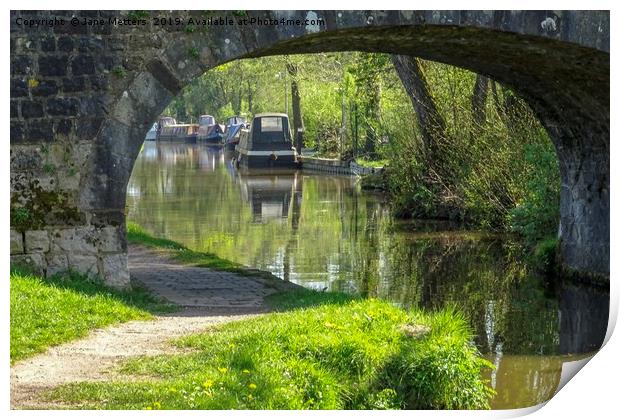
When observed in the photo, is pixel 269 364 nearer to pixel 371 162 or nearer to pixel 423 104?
pixel 423 104

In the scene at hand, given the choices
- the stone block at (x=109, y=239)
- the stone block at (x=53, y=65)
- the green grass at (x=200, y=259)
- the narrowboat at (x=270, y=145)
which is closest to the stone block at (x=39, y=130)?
the stone block at (x=53, y=65)

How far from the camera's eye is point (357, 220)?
967 inches

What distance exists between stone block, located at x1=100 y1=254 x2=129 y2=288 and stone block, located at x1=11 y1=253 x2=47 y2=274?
601 millimetres

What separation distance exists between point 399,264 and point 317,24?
733cm

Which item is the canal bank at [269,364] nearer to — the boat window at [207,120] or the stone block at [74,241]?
the stone block at [74,241]

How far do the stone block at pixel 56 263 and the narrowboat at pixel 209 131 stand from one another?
5509 cm

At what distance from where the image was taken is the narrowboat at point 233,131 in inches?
2242

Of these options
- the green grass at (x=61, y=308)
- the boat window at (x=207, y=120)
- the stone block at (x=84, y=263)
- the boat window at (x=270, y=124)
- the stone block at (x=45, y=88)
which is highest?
the stone block at (x=45, y=88)

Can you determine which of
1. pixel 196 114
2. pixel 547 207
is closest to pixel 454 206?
pixel 547 207

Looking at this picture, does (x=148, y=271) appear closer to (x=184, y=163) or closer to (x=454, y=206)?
(x=454, y=206)

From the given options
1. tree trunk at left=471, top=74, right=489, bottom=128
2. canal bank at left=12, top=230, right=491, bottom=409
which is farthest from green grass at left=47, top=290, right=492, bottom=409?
tree trunk at left=471, top=74, right=489, bottom=128

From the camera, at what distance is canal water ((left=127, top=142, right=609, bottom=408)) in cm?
1249

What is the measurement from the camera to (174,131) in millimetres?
78500

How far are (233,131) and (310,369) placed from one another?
50.8 metres
